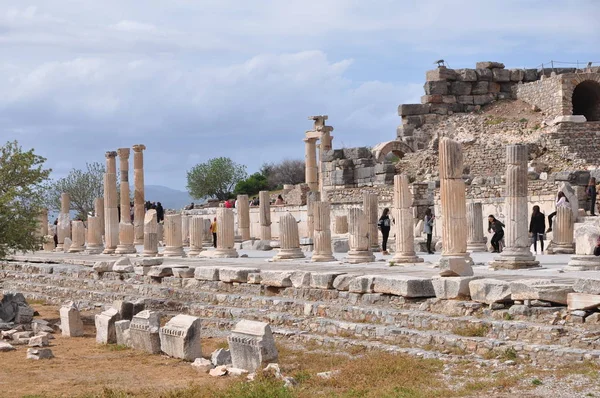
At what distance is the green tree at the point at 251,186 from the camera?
72.8 metres

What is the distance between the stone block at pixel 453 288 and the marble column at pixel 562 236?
23.9 feet

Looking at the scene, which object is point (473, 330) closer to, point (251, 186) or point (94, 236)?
point (94, 236)

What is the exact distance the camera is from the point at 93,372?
50.1 feet

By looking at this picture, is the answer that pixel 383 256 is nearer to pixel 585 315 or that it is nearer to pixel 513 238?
pixel 513 238

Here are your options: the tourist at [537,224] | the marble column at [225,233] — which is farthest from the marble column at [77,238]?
the tourist at [537,224]

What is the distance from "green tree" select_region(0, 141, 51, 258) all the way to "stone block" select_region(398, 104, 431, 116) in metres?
25.7

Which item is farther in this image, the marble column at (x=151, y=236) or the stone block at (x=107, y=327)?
the marble column at (x=151, y=236)

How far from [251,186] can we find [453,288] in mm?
57996

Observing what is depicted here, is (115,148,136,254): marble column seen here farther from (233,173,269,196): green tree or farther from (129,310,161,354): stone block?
(233,173,269,196): green tree

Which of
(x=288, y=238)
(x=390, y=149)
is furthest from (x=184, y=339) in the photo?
(x=390, y=149)

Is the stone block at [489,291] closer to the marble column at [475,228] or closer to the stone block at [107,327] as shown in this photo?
the stone block at [107,327]

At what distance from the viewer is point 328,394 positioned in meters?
12.2

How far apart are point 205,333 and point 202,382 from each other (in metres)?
5.58

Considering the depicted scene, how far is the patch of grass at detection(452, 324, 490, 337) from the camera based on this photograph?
14445 millimetres
